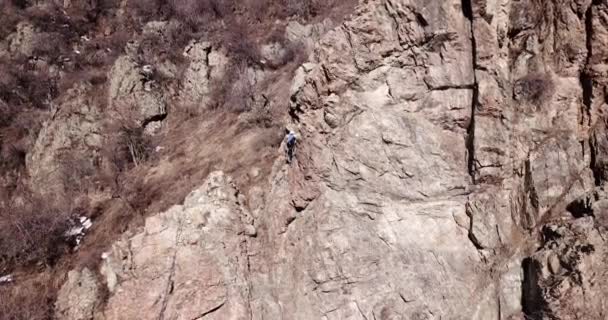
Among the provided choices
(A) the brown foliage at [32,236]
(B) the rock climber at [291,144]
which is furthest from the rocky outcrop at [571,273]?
(A) the brown foliage at [32,236]

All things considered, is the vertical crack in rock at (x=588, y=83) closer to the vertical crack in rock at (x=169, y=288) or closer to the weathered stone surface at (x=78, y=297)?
the vertical crack in rock at (x=169, y=288)

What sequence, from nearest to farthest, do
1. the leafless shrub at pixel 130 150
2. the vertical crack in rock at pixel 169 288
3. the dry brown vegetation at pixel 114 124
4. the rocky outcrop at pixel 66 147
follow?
the vertical crack in rock at pixel 169 288
the dry brown vegetation at pixel 114 124
the rocky outcrop at pixel 66 147
the leafless shrub at pixel 130 150

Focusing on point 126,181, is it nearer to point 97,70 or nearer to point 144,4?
point 97,70

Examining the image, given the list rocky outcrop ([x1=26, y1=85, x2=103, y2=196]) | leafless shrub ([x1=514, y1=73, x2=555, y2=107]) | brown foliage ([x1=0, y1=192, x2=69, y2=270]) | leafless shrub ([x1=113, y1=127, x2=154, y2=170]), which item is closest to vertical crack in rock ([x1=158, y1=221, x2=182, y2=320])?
brown foliage ([x1=0, y1=192, x2=69, y2=270])

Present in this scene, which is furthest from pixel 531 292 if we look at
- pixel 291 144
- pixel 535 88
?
A: pixel 291 144

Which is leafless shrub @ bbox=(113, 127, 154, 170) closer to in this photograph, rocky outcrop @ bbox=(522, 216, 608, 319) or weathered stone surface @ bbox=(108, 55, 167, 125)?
weathered stone surface @ bbox=(108, 55, 167, 125)

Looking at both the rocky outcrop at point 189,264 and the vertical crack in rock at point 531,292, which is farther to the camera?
the rocky outcrop at point 189,264
